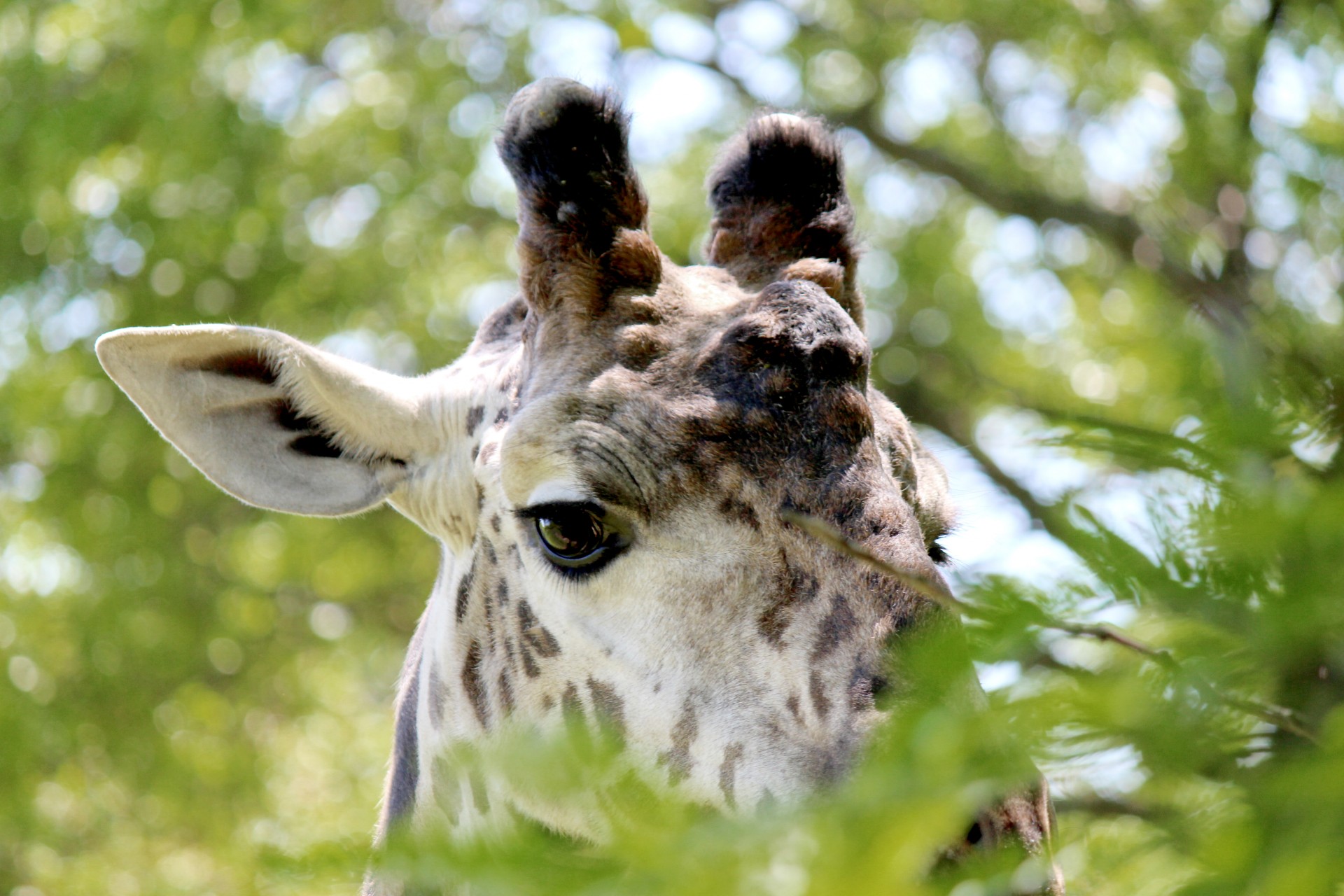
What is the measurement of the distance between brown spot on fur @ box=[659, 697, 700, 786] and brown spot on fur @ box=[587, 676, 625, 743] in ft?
0.49

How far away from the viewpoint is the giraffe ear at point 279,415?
3.38 metres

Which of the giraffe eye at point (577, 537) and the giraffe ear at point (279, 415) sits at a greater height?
the giraffe ear at point (279, 415)

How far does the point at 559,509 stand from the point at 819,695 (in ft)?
2.63

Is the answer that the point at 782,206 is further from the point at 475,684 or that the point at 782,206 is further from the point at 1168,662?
the point at 1168,662

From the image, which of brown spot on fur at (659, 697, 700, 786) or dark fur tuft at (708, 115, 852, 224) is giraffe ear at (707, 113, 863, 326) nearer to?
dark fur tuft at (708, 115, 852, 224)

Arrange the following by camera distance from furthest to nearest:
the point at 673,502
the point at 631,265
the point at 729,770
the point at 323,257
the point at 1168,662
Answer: the point at 323,257 → the point at 631,265 → the point at 673,502 → the point at 729,770 → the point at 1168,662

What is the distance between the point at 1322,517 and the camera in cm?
99

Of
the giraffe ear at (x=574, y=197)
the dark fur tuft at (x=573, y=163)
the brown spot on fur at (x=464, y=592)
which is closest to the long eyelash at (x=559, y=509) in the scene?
the brown spot on fur at (x=464, y=592)

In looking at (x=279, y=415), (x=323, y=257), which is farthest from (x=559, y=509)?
(x=323, y=257)

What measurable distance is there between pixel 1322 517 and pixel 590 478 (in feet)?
6.19

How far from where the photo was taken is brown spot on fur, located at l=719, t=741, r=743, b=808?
2434mm

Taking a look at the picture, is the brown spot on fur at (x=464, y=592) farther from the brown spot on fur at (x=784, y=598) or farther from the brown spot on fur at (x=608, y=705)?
the brown spot on fur at (x=784, y=598)

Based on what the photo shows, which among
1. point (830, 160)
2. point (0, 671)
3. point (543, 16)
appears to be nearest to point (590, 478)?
point (830, 160)

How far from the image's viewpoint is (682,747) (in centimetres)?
257
